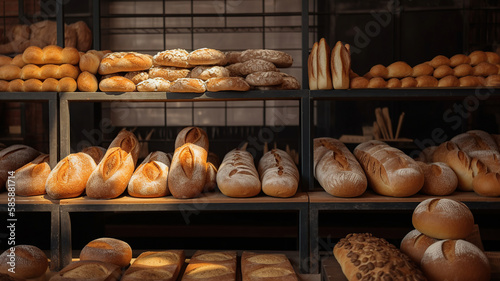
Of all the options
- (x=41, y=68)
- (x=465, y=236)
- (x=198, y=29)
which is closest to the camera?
(x=465, y=236)

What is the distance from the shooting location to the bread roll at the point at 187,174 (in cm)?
191

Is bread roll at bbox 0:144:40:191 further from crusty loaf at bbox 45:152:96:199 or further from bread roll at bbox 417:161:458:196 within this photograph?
bread roll at bbox 417:161:458:196

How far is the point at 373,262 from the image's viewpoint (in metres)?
1.38

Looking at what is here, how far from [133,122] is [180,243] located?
3644mm

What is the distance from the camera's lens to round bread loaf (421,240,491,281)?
1332mm

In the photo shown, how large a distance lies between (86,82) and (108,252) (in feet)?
2.84

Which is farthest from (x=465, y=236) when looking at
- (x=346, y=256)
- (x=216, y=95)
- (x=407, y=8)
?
(x=407, y=8)

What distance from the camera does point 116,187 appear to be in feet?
6.31

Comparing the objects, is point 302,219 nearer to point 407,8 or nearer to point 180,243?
point 180,243

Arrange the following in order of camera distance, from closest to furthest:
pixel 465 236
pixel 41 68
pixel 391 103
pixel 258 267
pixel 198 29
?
pixel 465 236
pixel 258 267
pixel 41 68
pixel 391 103
pixel 198 29

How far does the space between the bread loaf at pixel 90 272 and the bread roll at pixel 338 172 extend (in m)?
1.05

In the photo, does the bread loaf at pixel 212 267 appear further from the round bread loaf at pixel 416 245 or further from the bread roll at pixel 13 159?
the bread roll at pixel 13 159

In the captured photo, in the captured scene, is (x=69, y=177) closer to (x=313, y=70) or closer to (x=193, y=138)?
(x=193, y=138)

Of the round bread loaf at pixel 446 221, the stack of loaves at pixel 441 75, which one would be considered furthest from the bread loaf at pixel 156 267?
the stack of loaves at pixel 441 75
